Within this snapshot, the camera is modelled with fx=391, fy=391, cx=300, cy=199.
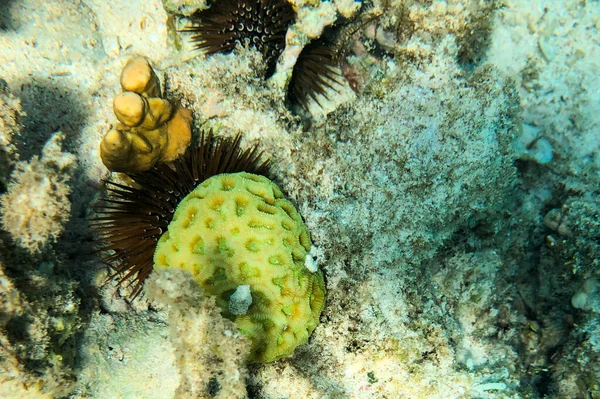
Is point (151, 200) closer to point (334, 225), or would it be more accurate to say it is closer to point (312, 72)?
point (334, 225)

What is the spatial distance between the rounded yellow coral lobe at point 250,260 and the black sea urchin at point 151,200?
0.24 meters

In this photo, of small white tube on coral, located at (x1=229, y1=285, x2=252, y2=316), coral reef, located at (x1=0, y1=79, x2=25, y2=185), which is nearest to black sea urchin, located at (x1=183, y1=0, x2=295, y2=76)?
coral reef, located at (x1=0, y1=79, x2=25, y2=185)

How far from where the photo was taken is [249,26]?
158 inches

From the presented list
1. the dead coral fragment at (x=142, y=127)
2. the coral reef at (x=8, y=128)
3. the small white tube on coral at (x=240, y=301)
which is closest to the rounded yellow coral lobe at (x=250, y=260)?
the small white tube on coral at (x=240, y=301)

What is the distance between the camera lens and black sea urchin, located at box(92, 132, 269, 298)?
327cm

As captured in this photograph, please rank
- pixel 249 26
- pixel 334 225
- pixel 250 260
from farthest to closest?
1. pixel 249 26
2. pixel 334 225
3. pixel 250 260

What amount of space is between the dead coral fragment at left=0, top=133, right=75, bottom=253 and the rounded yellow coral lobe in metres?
0.75

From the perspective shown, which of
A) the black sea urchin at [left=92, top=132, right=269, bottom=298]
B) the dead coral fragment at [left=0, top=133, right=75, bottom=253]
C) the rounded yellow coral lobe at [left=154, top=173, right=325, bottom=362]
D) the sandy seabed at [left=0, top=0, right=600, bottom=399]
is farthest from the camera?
the black sea urchin at [left=92, top=132, right=269, bottom=298]

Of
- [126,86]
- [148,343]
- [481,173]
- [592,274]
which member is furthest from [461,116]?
[148,343]

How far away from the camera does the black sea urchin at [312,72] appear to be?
4.37 metres

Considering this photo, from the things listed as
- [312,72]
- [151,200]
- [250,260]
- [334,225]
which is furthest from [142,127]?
[312,72]

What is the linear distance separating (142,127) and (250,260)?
1485 mm

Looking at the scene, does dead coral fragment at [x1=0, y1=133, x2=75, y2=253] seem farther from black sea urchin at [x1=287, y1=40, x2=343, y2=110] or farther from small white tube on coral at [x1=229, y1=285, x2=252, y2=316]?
black sea urchin at [x1=287, y1=40, x2=343, y2=110]

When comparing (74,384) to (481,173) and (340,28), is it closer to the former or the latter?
(481,173)
